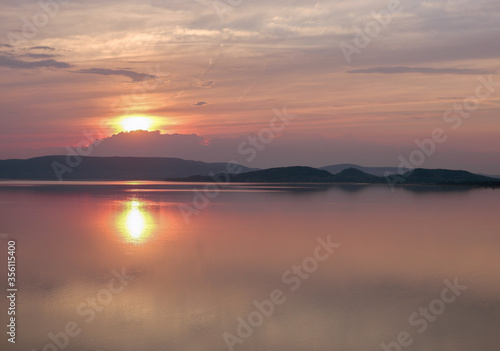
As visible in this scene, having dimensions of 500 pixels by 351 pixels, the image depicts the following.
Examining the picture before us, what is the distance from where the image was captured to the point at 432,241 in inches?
922

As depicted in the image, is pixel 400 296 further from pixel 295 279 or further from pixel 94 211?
pixel 94 211

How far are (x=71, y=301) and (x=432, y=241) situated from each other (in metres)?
17.0

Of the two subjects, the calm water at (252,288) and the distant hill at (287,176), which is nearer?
the calm water at (252,288)

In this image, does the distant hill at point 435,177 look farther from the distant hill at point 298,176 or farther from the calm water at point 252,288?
the calm water at point 252,288

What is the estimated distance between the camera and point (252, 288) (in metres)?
14.2

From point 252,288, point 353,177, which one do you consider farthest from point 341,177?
point 252,288

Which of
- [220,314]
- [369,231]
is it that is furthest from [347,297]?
[369,231]

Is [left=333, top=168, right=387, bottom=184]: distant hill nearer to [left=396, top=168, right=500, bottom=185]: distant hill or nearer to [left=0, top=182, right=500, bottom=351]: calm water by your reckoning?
[left=396, top=168, right=500, bottom=185]: distant hill

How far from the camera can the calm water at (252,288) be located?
10.3 metres

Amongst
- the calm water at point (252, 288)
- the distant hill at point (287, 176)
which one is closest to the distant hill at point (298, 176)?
the distant hill at point (287, 176)

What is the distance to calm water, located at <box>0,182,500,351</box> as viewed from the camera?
1033 cm

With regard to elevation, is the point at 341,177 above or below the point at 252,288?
above

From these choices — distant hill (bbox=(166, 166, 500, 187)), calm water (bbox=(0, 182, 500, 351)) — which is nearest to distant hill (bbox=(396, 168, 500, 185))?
distant hill (bbox=(166, 166, 500, 187))

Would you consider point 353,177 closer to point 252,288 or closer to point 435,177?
point 435,177
